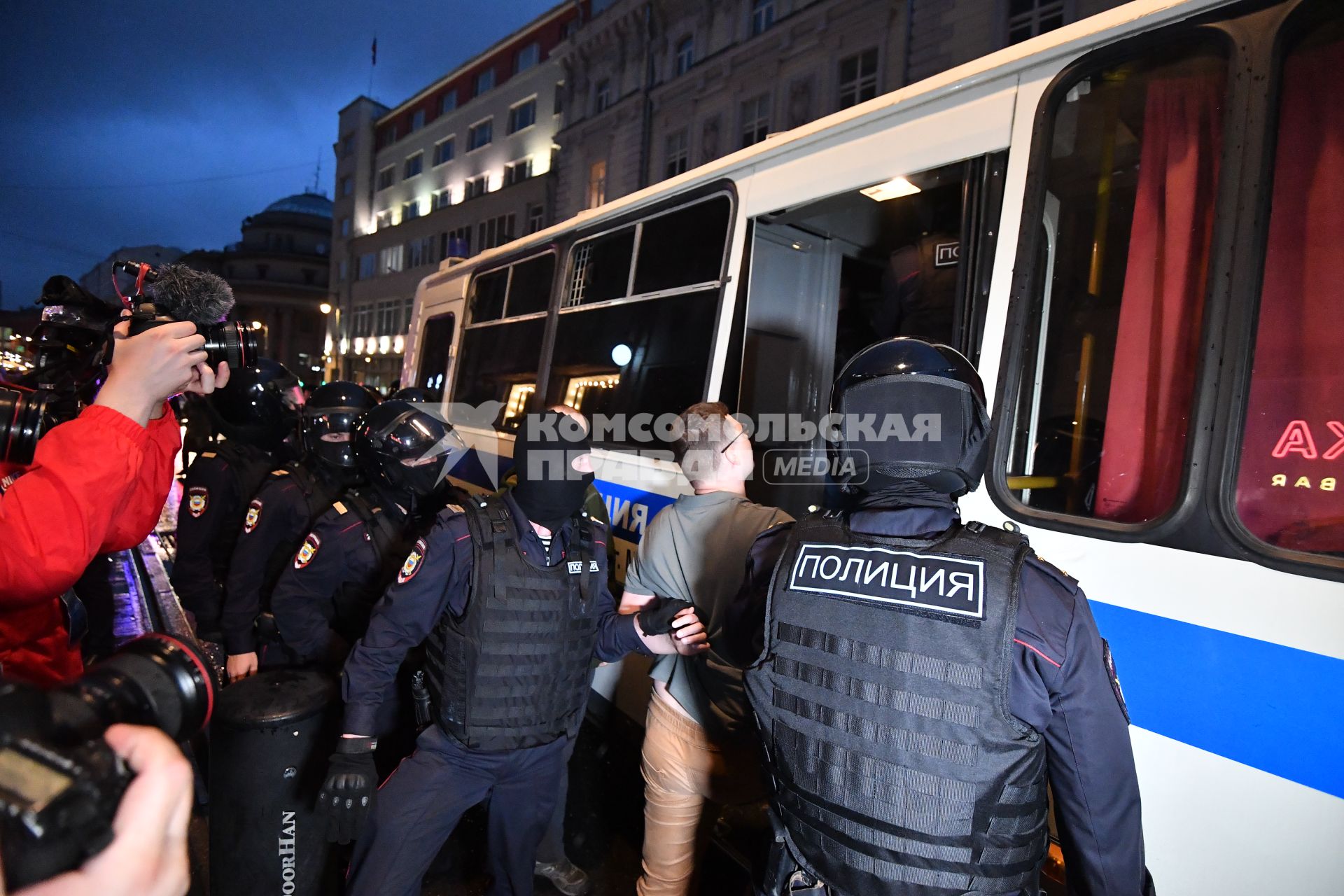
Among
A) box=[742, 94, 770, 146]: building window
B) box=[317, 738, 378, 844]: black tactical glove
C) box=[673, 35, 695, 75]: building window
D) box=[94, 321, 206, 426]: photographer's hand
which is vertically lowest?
box=[317, 738, 378, 844]: black tactical glove

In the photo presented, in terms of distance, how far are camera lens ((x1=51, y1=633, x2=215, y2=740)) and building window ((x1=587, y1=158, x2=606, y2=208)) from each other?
2340cm

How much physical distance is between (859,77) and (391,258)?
30003 millimetres

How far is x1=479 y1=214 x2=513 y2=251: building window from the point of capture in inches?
1126

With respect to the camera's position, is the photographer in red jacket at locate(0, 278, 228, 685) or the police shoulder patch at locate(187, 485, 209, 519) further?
the police shoulder patch at locate(187, 485, 209, 519)

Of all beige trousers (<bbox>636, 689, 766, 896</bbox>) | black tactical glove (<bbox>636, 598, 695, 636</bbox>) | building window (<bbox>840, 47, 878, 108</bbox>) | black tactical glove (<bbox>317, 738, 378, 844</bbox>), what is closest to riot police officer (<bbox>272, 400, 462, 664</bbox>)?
black tactical glove (<bbox>317, 738, 378, 844</bbox>)

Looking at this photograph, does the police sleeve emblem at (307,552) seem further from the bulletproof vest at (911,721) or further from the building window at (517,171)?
the building window at (517,171)

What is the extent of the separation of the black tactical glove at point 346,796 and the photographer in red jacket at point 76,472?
672 millimetres

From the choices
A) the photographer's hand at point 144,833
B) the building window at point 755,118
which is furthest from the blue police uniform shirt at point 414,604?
the building window at point 755,118

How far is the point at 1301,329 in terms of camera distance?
157cm

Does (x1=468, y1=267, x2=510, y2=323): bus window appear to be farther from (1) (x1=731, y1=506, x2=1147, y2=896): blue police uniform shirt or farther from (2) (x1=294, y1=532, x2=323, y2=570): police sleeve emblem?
(1) (x1=731, y1=506, x2=1147, y2=896): blue police uniform shirt

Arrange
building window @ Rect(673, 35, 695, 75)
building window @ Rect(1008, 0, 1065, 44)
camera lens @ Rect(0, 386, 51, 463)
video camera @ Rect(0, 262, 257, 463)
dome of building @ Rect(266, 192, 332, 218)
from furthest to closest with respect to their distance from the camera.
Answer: dome of building @ Rect(266, 192, 332, 218), building window @ Rect(673, 35, 695, 75), building window @ Rect(1008, 0, 1065, 44), video camera @ Rect(0, 262, 257, 463), camera lens @ Rect(0, 386, 51, 463)

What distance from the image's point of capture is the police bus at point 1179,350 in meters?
1.49

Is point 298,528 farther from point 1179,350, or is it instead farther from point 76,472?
point 1179,350

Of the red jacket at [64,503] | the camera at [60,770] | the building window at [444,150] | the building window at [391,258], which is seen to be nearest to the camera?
the camera at [60,770]
